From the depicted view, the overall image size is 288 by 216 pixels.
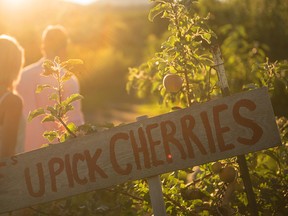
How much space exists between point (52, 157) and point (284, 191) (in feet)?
4.31

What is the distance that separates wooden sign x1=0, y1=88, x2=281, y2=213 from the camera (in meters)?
2.12

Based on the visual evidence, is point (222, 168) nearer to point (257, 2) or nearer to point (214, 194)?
point (214, 194)

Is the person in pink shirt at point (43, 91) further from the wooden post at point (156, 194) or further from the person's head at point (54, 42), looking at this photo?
the wooden post at point (156, 194)

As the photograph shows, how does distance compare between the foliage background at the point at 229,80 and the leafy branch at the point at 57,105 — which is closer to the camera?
the leafy branch at the point at 57,105

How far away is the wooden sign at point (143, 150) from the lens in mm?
2121

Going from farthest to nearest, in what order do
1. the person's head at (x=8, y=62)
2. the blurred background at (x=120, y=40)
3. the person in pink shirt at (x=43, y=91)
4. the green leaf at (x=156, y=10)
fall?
the blurred background at (x=120, y=40) < the person in pink shirt at (x=43, y=91) < the person's head at (x=8, y=62) < the green leaf at (x=156, y=10)

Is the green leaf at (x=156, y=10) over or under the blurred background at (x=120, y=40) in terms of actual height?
under

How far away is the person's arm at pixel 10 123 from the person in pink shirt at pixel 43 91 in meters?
1.14

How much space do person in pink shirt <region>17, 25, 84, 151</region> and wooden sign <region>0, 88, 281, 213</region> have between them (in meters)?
1.71

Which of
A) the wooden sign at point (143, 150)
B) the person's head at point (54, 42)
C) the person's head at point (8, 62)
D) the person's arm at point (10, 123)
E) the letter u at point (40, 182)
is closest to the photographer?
the wooden sign at point (143, 150)

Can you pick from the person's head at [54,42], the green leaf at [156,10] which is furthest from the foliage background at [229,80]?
the person's head at [54,42]

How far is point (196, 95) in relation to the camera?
112 inches

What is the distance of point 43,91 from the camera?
4.08m

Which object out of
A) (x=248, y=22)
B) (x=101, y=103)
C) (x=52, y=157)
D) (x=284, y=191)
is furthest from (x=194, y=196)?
(x=101, y=103)
